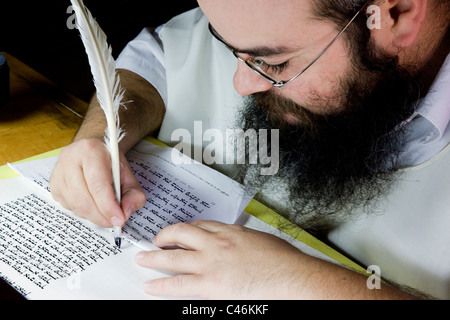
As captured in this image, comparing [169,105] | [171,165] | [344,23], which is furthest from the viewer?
[169,105]

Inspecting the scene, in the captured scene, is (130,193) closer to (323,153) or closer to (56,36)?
(323,153)

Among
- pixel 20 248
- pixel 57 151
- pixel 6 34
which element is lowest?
pixel 20 248

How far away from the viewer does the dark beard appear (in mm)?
1260

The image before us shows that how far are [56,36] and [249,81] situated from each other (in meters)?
2.84

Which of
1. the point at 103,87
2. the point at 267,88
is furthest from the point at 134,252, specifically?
the point at 267,88

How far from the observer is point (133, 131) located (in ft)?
5.03

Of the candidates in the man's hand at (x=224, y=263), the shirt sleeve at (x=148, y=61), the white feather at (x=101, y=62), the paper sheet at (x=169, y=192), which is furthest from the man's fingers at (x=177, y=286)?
the shirt sleeve at (x=148, y=61)

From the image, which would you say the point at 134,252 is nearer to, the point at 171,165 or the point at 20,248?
the point at 20,248

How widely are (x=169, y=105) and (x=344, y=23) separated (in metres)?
0.78

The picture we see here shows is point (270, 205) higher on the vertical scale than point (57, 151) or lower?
lower

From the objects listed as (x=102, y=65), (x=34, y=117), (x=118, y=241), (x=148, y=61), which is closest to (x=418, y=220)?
(x=118, y=241)

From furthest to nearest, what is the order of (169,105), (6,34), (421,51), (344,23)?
(6,34) → (169,105) → (421,51) → (344,23)

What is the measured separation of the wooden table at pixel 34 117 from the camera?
151 cm

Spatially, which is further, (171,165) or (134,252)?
(171,165)
